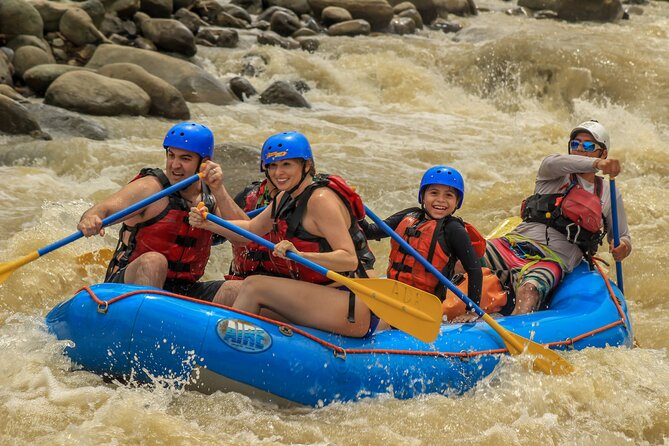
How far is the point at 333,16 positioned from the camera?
693 inches

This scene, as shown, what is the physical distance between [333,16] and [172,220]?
13.9 meters

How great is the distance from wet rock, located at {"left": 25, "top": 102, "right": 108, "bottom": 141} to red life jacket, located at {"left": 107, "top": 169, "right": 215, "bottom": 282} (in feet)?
18.0

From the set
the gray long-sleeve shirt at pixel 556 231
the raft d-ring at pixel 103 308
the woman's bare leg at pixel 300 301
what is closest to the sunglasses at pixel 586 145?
the gray long-sleeve shirt at pixel 556 231

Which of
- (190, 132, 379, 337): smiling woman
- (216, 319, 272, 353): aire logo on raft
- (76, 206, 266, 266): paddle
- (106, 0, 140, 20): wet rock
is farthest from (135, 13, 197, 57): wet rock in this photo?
(216, 319, 272, 353): aire logo on raft

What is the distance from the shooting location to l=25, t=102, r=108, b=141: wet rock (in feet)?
31.6

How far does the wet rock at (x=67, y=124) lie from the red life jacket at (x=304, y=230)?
6.05m

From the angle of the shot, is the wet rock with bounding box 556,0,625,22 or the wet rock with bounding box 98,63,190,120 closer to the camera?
the wet rock with bounding box 98,63,190,120

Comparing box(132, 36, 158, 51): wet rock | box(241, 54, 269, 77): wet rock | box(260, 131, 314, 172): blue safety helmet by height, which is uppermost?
box(260, 131, 314, 172): blue safety helmet

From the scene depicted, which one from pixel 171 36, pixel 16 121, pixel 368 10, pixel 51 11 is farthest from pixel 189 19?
pixel 16 121

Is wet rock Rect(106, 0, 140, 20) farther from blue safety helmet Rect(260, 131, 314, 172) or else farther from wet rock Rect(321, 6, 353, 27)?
blue safety helmet Rect(260, 131, 314, 172)

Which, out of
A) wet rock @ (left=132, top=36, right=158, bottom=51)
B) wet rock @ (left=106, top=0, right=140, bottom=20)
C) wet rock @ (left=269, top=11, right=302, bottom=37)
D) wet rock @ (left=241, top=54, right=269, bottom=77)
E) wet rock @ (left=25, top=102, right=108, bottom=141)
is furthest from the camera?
wet rock @ (left=269, top=11, right=302, bottom=37)

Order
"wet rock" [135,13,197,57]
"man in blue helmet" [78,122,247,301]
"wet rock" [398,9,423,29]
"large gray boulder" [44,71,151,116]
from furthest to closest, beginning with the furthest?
1. "wet rock" [398,9,423,29]
2. "wet rock" [135,13,197,57]
3. "large gray boulder" [44,71,151,116]
4. "man in blue helmet" [78,122,247,301]

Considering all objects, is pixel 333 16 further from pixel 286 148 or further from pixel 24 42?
pixel 286 148

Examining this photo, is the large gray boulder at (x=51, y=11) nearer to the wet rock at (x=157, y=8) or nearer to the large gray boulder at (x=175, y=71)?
the large gray boulder at (x=175, y=71)
